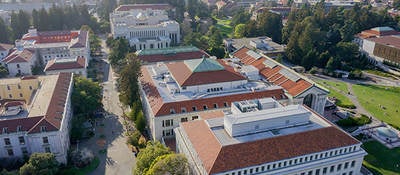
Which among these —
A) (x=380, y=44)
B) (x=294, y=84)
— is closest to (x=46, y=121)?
(x=294, y=84)

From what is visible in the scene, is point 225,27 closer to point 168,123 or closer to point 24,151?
point 168,123

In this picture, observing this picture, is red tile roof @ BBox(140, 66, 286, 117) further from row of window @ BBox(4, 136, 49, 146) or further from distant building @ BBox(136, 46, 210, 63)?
distant building @ BBox(136, 46, 210, 63)

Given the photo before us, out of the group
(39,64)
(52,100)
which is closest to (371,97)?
(52,100)

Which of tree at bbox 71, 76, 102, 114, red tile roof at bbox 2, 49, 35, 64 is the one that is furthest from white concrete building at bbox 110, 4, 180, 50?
tree at bbox 71, 76, 102, 114

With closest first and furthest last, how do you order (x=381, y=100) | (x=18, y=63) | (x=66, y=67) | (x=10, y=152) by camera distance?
1. (x=10, y=152)
2. (x=381, y=100)
3. (x=66, y=67)
4. (x=18, y=63)

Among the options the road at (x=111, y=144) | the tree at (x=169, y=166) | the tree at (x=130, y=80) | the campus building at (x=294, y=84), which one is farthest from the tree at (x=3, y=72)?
the tree at (x=169, y=166)

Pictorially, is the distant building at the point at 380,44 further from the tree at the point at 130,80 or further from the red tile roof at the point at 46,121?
the red tile roof at the point at 46,121

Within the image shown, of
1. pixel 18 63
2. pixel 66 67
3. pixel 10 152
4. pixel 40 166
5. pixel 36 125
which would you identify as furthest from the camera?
pixel 18 63
